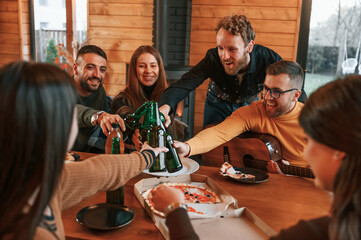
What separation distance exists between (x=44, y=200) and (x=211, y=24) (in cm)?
406

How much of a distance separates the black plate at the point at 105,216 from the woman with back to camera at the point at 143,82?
1.38 metres

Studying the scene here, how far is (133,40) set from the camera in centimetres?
472

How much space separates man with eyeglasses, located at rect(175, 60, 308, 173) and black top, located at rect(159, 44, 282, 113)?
0.46 m

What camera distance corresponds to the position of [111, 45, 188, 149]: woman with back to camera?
258 centimetres

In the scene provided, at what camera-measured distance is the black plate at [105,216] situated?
1.11 metres

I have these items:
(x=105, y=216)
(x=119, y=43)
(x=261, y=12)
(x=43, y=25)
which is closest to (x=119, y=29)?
(x=119, y=43)

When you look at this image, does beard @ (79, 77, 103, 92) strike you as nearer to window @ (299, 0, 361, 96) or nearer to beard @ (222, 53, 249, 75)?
beard @ (222, 53, 249, 75)

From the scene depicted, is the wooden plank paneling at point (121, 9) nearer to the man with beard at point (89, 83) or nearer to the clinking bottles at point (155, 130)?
the man with beard at point (89, 83)

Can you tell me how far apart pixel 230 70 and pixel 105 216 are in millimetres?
1653

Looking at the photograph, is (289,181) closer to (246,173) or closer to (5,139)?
(246,173)

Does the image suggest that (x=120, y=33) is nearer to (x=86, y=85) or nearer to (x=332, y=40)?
(x=86, y=85)

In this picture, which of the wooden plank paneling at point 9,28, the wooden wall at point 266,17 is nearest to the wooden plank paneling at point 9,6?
the wooden plank paneling at point 9,28

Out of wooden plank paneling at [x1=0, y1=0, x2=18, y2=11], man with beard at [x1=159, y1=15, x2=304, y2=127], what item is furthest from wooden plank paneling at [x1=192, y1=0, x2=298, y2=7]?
wooden plank paneling at [x1=0, y1=0, x2=18, y2=11]

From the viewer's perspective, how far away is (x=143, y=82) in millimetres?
2650
